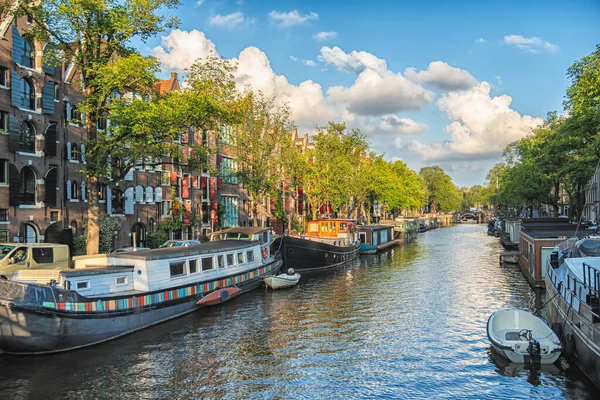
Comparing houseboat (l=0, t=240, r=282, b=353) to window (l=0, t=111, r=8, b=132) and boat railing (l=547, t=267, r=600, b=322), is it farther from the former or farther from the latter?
boat railing (l=547, t=267, r=600, b=322)

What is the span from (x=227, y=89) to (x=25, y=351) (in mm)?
28206

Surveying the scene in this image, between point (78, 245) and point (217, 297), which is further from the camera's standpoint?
point (78, 245)

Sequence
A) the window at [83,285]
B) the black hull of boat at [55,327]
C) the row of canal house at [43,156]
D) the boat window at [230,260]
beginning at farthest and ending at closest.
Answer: the row of canal house at [43,156], the boat window at [230,260], the window at [83,285], the black hull of boat at [55,327]

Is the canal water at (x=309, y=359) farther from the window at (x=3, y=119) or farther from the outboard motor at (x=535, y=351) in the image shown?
the window at (x=3, y=119)

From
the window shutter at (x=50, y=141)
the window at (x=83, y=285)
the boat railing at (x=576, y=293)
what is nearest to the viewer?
the boat railing at (x=576, y=293)

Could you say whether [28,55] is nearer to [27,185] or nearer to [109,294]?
[27,185]

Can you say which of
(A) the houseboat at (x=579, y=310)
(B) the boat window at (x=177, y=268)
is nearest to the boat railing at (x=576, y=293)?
(A) the houseboat at (x=579, y=310)

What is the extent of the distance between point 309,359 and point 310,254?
88.6ft

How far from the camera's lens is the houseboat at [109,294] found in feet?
61.6

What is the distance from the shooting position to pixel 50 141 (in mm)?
38844

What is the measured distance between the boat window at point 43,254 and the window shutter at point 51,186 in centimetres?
1285

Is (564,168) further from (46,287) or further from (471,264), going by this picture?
(46,287)

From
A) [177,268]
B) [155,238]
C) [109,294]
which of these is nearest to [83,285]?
[109,294]

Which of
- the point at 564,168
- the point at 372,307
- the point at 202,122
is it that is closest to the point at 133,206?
the point at 202,122
